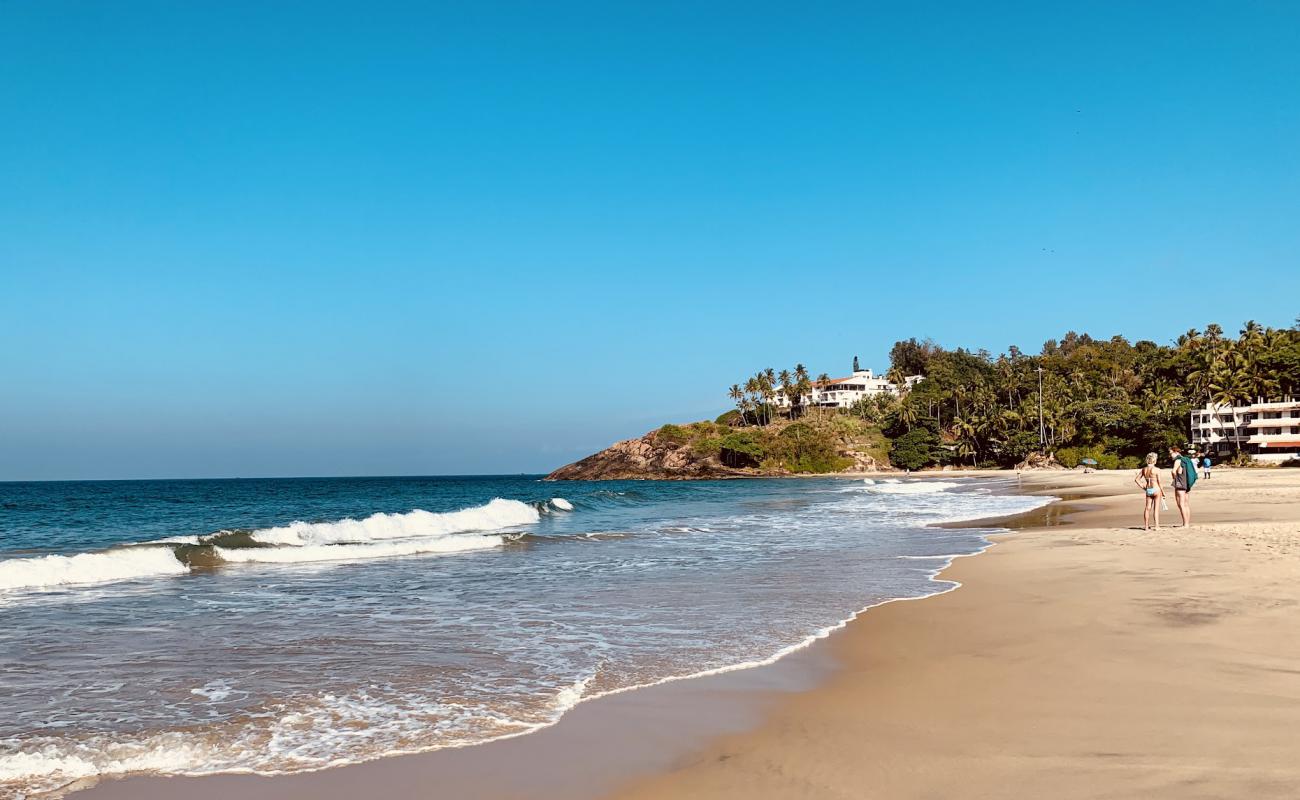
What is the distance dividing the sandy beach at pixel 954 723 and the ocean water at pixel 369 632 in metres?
0.55

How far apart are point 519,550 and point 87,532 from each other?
21.6m

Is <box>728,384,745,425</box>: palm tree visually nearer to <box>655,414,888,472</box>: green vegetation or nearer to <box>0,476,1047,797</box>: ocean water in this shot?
<box>655,414,888,472</box>: green vegetation

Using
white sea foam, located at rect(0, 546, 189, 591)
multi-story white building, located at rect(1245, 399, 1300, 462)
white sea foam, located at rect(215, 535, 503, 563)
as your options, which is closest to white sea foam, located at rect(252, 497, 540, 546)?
white sea foam, located at rect(215, 535, 503, 563)

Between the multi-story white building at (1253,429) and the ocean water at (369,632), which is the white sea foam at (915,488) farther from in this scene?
the multi-story white building at (1253,429)

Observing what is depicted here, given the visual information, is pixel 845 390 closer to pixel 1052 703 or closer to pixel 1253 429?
pixel 1253 429

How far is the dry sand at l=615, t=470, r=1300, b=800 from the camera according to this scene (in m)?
4.67

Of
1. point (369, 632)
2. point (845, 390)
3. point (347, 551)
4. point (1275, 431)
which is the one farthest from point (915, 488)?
point (845, 390)

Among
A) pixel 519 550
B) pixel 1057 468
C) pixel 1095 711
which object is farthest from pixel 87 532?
pixel 1057 468

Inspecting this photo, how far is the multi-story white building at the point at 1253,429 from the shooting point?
73688 mm

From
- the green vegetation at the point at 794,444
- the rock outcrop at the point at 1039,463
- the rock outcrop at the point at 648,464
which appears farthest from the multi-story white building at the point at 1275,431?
the rock outcrop at the point at 648,464

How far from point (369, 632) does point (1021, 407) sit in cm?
10090

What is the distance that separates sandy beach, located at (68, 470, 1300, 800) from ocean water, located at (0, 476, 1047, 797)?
1.81 ft

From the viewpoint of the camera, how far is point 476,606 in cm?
1250

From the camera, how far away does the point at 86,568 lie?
55.8 ft
